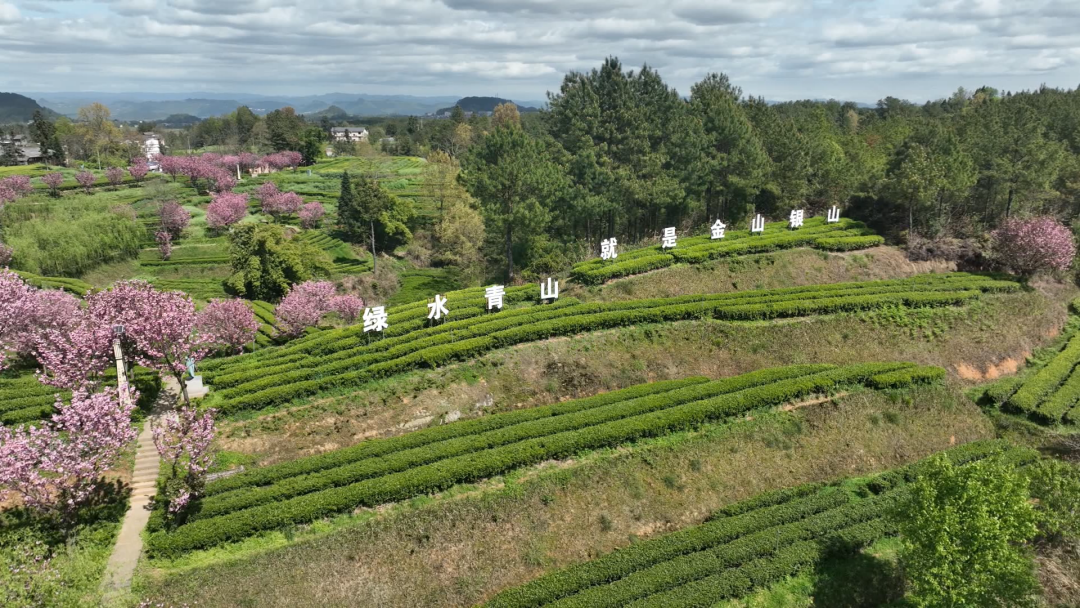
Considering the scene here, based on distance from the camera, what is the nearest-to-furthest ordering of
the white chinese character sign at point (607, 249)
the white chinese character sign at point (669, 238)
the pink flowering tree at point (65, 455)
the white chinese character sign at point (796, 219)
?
the pink flowering tree at point (65, 455) → the white chinese character sign at point (607, 249) → the white chinese character sign at point (669, 238) → the white chinese character sign at point (796, 219)

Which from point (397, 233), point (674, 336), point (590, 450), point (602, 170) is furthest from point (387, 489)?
point (397, 233)

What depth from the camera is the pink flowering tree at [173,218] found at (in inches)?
2571

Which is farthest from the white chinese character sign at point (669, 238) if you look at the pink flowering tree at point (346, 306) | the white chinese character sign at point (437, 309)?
the pink flowering tree at point (346, 306)

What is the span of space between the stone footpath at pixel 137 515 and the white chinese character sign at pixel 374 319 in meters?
9.78

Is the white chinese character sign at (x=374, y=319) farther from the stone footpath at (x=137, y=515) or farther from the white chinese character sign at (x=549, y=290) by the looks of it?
the white chinese character sign at (x=549, y=290)

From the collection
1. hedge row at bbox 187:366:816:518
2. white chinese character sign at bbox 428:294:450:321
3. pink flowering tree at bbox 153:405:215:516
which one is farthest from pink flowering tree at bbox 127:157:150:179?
hedge row at bbox 187:366:816:518

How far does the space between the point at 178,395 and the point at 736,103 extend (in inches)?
2147

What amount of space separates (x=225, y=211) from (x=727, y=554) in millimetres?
68727

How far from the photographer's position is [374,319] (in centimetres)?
3219

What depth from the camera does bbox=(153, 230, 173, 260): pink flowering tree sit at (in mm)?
61625

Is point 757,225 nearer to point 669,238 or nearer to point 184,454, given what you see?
point 669,238

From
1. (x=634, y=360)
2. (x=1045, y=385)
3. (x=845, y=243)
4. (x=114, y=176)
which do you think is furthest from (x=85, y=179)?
(x=1045, y=385)

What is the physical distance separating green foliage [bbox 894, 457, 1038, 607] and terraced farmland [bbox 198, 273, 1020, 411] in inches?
699

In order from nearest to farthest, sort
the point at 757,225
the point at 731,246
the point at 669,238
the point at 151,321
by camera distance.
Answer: the point at 151,321
the point at 669,238
the point at 731,246
the point at 757,225
